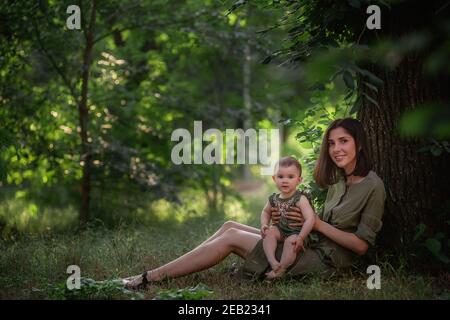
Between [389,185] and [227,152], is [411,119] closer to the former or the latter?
[389,185]

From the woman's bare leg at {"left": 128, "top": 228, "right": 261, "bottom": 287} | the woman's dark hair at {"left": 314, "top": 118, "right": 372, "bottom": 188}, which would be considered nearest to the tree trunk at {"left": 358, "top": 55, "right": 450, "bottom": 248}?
the woman's dark hair at {"left": 314, "top": 118, "right": 372, "bottom": 188}

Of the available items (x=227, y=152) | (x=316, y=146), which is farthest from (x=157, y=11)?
(x=316, y=146)

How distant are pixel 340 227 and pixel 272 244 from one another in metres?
0.51

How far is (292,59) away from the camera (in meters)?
4.11

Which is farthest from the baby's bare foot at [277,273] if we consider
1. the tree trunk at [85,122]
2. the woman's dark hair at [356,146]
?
the tree trunk at [85,122]

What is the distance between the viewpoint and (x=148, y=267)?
480 centimetres

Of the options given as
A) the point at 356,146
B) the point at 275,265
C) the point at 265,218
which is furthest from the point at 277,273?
the point at 356,146

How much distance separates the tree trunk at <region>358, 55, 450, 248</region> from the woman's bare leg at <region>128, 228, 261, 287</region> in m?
1.06

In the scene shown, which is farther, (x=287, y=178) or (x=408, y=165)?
(x=408, y=165)

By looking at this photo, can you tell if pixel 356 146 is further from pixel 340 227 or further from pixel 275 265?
pixel 275 265

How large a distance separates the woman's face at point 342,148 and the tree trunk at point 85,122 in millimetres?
3845

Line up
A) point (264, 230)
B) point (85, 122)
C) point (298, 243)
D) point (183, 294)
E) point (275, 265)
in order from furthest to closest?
point (85, 122) → point (264, 230) → point (275, 265) → point (298, 243) → point (183, 294)

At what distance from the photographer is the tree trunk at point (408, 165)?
4.21 m
